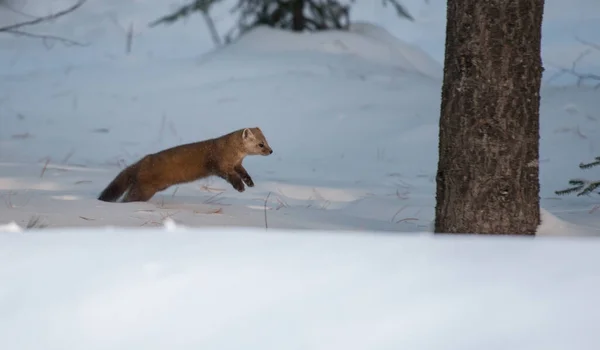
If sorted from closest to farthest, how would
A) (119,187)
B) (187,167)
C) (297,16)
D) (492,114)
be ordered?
(492,114), (187,167), (119,187), (297,16)

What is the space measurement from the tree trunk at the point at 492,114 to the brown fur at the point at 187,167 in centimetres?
145

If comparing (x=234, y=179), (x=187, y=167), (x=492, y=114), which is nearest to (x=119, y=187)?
(x=187, y=167)

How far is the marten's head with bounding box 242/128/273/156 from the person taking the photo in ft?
14.6

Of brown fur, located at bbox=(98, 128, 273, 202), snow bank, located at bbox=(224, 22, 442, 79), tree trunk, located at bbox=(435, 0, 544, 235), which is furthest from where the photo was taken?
snow bank, located at bbox=(224, 22, 442, 79)

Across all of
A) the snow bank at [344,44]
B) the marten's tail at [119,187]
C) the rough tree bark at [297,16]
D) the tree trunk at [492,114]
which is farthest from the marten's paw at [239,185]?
the rough tree bark at [297,16]

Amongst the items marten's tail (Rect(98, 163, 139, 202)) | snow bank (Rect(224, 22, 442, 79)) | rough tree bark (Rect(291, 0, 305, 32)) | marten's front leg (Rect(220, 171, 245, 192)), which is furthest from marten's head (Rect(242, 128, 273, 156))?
rough tree bark (Rect(291, 0, 305, 32))

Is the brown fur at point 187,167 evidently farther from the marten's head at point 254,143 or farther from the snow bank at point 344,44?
the snow bank at point 344,44

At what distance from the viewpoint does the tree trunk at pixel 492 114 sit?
3.08 m

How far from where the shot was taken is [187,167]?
4.33 m

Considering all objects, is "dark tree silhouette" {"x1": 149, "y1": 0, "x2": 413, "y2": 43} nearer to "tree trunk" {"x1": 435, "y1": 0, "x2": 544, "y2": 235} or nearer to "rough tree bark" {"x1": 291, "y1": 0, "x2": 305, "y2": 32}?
"rough tree bark" {"x1": 291, "y1": 0, "x2": 305, "y2": 32}

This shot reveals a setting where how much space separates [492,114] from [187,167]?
1742mm

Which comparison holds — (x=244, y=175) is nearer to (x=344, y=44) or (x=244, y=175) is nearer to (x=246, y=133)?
(x=246, y=133)

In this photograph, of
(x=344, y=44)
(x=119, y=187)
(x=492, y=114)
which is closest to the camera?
(x=492, y=114)

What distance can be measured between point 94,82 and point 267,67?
1.73 m
